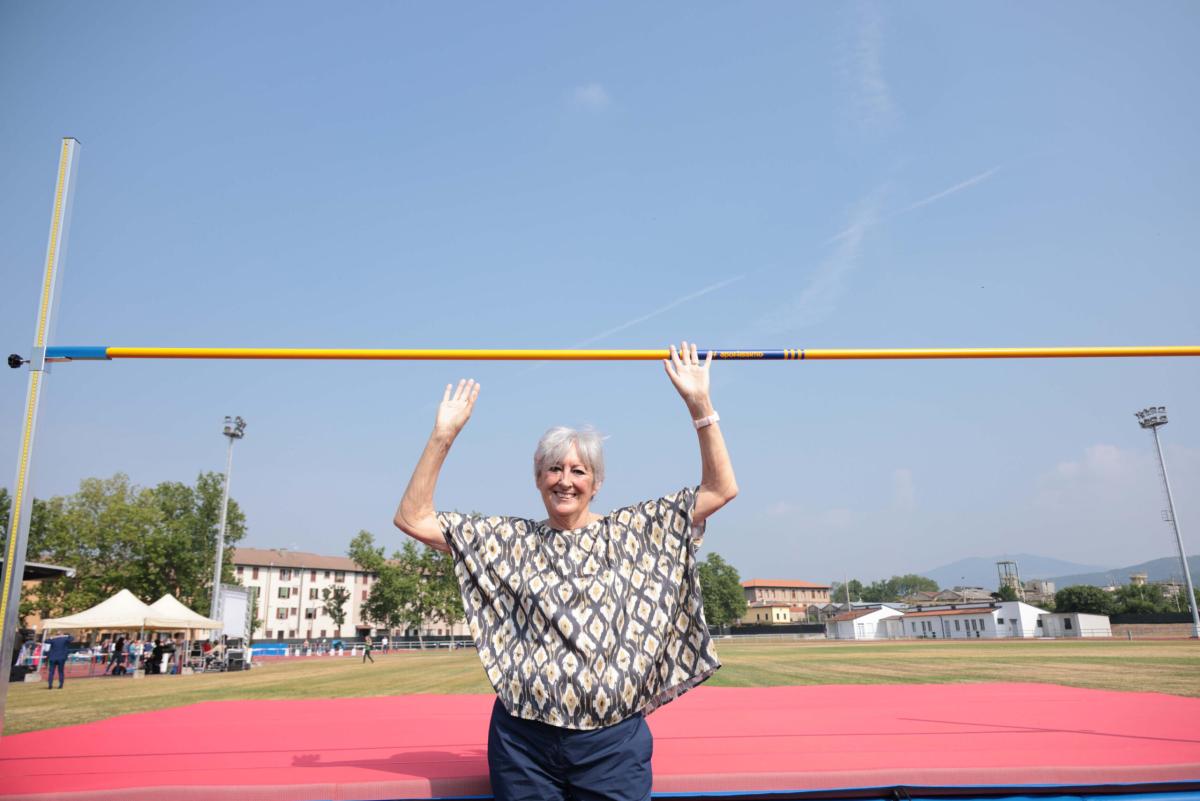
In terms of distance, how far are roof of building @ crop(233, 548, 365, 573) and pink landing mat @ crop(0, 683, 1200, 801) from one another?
269 ft

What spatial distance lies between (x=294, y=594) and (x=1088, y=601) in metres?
77.3

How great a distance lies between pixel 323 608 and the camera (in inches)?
3216

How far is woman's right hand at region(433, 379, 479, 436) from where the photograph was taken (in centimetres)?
272

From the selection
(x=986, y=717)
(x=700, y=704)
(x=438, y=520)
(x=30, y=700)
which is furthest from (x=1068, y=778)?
(x=30, y=700)

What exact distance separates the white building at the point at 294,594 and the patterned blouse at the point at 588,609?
79.3m

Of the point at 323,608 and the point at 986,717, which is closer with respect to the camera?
the point at 986,717

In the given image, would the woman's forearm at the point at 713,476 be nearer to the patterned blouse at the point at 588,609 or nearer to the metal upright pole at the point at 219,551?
the patterned blouse at the point at 588,609

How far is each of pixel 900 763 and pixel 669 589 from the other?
4.27 feet

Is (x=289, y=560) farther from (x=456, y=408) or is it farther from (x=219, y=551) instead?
(x=456, y=408)

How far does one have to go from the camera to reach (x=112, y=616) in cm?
1966

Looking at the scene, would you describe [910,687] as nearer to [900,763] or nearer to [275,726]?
[900,763]

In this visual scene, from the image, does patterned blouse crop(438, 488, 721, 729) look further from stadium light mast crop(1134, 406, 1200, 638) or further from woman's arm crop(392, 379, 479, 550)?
stadium light mast crop(1134, 406, 1200, 638)

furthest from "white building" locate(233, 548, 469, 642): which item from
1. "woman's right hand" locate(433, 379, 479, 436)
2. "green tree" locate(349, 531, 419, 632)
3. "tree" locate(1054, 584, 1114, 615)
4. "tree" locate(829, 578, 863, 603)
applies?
"tree" locate(829, 578, 863, 603)

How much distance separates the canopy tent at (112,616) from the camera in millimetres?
19156
